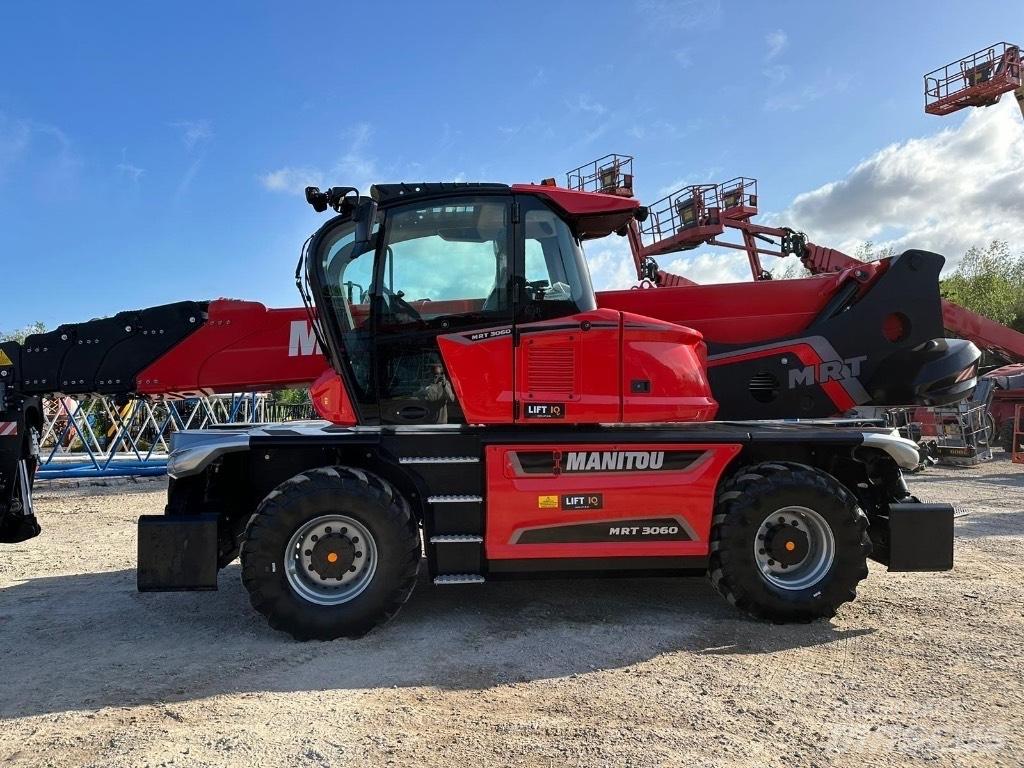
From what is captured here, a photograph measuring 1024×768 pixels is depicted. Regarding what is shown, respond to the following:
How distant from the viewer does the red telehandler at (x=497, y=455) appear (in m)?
4.79

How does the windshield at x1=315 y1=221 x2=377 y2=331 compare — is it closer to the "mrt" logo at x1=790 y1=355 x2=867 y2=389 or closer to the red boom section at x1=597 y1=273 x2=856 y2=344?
the red boom section at x1=597 y1=273 x2=856 y2=344

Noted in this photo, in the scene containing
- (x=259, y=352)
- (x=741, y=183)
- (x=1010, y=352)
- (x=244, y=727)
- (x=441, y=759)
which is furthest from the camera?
(x=741, y=183)

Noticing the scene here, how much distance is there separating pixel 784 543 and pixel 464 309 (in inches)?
116

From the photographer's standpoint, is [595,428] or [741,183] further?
[741,183]

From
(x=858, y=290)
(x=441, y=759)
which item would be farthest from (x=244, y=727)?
(x=858, y=290)

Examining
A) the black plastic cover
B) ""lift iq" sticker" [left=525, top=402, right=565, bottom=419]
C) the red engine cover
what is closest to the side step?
the red engine cover

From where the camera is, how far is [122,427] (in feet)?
50.0

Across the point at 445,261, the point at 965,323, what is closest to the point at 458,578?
the point at 445,261

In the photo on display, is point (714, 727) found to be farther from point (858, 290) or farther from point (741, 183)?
point (741, 183)

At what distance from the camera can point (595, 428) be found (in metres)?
5.18

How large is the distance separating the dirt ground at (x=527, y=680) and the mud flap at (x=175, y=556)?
39 centimetres

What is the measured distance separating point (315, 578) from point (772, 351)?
13.7 feet

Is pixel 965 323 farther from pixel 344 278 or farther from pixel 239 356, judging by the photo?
pixel 239 356

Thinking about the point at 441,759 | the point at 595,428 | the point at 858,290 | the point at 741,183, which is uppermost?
the point at 741,183
